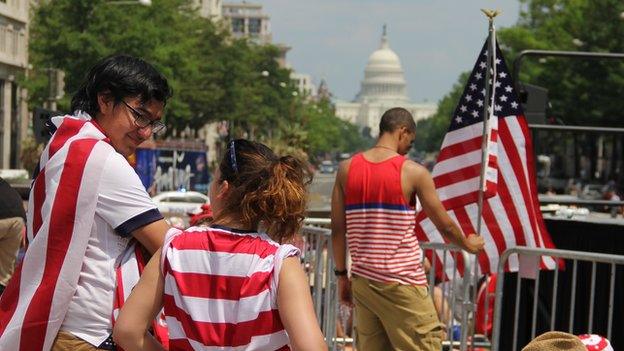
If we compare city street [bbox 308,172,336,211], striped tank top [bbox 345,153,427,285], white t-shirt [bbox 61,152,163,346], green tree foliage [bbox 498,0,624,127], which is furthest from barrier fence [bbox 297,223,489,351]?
green tree foliage [bbox 498,0,624,127]

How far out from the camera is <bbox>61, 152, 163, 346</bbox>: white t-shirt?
403cm

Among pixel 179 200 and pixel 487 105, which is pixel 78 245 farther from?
pixel 179 200

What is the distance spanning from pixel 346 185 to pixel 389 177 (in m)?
0.31

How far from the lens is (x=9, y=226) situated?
7.27 meters

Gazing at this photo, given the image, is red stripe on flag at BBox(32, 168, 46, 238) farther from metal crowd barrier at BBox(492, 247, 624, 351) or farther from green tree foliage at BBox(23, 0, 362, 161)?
green tree foliage at BBox(23, 0, 362, 161)

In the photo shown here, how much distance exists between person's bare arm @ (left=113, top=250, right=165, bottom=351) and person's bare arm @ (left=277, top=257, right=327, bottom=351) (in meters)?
0.33

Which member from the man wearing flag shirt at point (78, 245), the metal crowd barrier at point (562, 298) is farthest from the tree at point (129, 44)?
the man wearing flag shirt at point (78, 245)

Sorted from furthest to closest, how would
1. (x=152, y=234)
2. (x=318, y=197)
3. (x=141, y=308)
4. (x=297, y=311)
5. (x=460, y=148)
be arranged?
1. (x=318, y=197)
2. (x=460, y=148)
3. (x=152, y=234)
4. (x=141, y=308)
5. (x=297, y=311)

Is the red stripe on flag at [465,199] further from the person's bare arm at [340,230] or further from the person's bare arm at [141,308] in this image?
the person's bare arm at [141,308]

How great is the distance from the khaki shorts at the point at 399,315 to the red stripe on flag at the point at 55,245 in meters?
3.53

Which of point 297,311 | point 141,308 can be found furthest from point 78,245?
point 297,311

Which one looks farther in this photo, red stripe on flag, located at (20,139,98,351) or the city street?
the city street

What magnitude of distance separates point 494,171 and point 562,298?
869 millimetres

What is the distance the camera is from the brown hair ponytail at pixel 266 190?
3.70m
